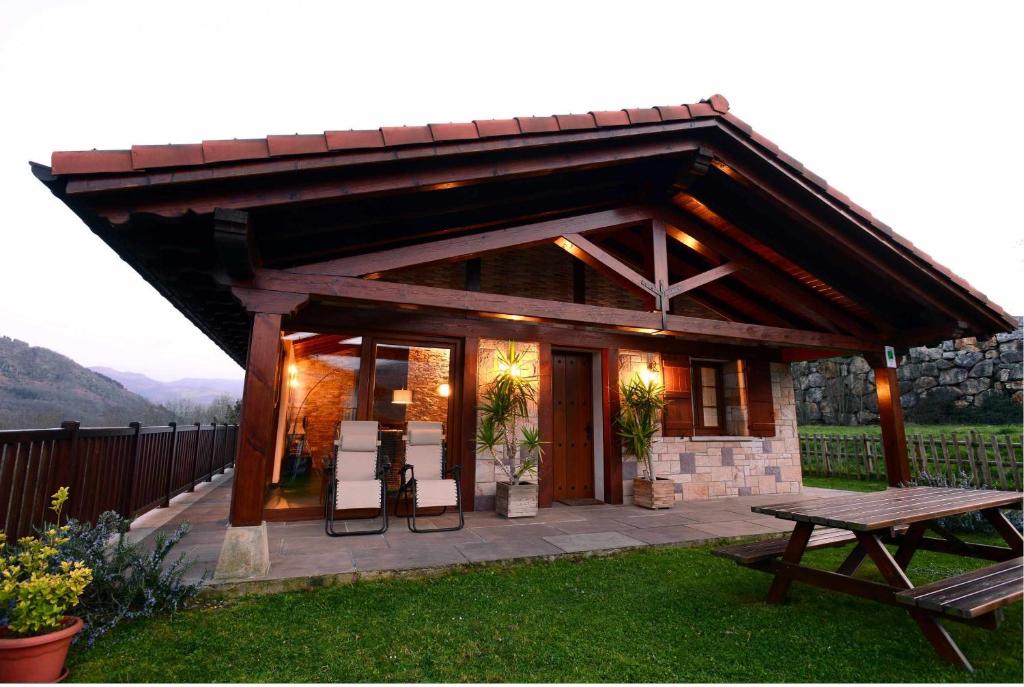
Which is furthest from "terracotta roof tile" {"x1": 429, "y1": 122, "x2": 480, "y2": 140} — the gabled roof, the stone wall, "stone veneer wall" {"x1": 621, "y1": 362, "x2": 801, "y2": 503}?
the stone wall

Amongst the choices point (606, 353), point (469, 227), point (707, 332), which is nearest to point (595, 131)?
point (469, 227)

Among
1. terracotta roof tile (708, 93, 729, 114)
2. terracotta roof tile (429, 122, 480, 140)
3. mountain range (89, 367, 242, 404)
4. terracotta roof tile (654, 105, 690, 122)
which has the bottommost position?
terracotta roof tile (429, 122, 480, 140)

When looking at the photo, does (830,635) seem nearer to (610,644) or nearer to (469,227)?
(610,644)

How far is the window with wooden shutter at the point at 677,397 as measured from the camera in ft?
22.0

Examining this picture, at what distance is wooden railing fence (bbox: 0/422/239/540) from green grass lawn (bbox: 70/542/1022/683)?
50.5 inches

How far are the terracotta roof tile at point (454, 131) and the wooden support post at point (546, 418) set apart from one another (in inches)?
129

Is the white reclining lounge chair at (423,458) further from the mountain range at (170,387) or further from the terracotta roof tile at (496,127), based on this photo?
the mountain range at (170,387)

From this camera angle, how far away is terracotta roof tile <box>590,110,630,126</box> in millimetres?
3929

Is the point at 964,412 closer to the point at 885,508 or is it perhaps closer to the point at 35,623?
the point at 885,508

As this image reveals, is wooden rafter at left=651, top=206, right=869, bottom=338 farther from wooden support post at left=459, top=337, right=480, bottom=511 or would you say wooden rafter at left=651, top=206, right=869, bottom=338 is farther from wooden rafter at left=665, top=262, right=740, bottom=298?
wooden support post at left=459, top=337, right=480, bottom=511

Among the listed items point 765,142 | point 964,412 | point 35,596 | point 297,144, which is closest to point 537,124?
point 297,144

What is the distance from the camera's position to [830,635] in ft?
8.02

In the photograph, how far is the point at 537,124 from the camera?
12.1ft

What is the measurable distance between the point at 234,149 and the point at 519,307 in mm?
2358
